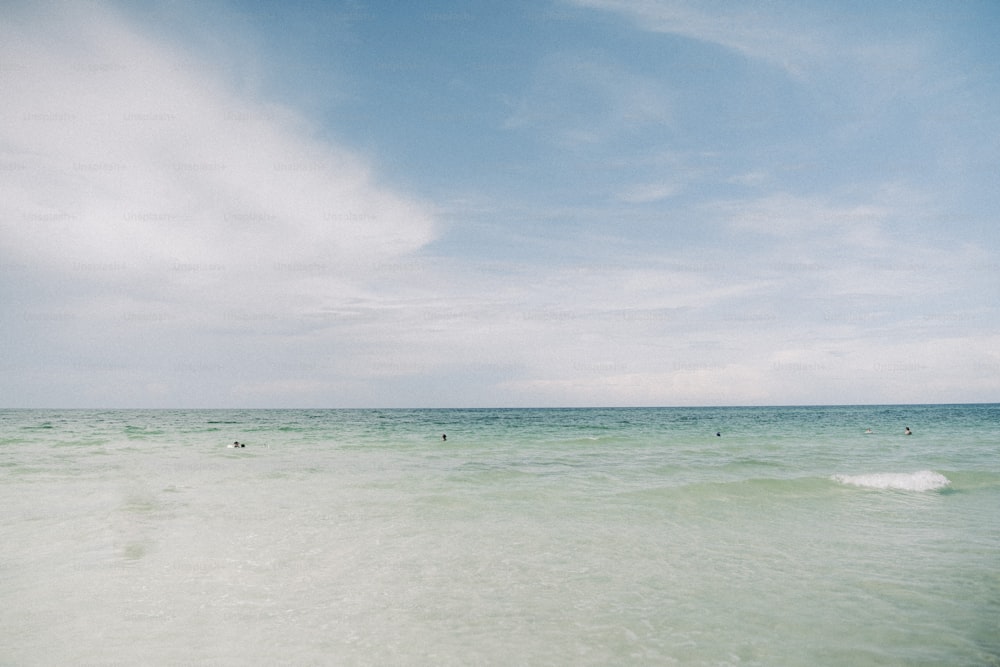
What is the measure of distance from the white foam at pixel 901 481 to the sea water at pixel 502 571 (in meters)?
0.10

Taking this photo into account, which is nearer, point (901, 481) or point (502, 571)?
point (502, 571)

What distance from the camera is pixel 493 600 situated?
7598mm

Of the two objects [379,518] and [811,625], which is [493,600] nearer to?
[811,625]

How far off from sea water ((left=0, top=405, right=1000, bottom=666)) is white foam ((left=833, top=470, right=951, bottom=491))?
4.0 inches

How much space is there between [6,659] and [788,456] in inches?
1120

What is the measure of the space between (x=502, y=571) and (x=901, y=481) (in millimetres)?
15397

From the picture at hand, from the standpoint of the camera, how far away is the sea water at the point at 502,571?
20.6ft

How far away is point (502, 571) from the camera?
8805mm

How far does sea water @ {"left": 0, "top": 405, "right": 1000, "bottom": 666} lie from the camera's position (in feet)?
20.6

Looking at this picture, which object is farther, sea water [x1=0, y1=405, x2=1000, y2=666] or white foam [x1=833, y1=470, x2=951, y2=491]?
white foam [x1=833, y1=470, x2=951, y2=491]

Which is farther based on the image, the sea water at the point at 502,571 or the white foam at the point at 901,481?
the white foam at the point at 901,481

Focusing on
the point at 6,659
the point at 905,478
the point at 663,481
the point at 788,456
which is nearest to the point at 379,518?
the point at 6,659

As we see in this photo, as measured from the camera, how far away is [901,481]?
56.9 ft

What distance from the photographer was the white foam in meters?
16.8
